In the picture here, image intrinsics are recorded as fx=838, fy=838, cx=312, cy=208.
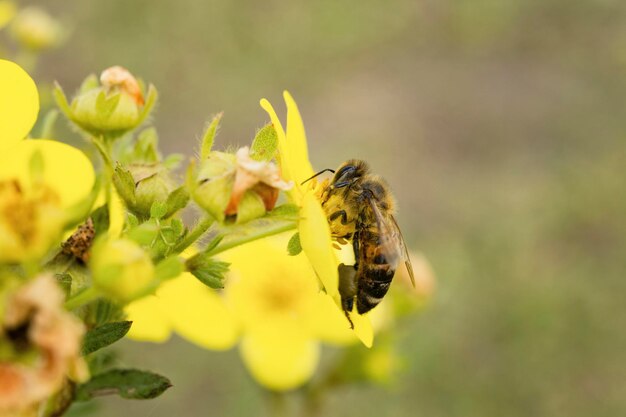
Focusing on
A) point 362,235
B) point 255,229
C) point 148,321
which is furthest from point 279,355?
point 255,229

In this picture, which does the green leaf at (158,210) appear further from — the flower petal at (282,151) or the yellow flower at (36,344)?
the yellow flower at (36,344)

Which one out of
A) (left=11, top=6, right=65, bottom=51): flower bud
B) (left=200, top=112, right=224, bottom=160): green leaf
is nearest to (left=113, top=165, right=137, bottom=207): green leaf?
(left=200, top=112, right=224, bottom=160): green leaf

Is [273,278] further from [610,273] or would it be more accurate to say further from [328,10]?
[328,10]

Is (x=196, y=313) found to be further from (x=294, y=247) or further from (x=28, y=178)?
(x=28, y=178)

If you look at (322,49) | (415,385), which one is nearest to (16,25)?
(415,385)

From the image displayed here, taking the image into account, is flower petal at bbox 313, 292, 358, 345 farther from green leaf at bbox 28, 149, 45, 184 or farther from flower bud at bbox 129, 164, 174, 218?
green leaf at bbox 28, 149, 45, 184
